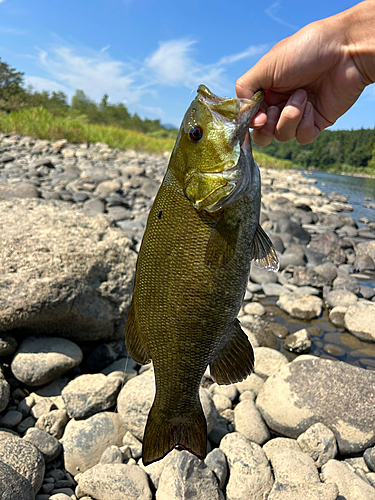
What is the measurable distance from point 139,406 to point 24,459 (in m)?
1.21

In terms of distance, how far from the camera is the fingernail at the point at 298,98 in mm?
2840

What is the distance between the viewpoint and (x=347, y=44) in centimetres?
281

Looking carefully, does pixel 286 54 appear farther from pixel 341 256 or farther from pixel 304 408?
pixel 341 256

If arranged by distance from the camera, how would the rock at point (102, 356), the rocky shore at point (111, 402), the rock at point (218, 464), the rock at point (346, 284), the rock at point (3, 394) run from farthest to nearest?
the rock at point (346, 284), the rock at point (102, 356), the rock at point (3, 394), the rock at point (218, 464), the rocky shore at point (111, 402)

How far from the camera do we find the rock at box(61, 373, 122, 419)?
165 inches

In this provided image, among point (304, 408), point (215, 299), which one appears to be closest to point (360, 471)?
point (304, 408)

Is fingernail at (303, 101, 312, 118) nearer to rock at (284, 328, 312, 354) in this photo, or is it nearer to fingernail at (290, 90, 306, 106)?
fingernail at (290, 90, 306, 106)

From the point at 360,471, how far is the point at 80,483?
295 cm

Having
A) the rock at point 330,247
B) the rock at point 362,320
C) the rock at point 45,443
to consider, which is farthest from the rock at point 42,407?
the rock at point 330,247

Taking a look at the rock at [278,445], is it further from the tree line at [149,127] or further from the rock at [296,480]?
the tree line at [149,127]

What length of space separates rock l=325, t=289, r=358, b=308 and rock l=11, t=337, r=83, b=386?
5.61 meters

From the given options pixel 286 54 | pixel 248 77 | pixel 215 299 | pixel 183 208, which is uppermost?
pixel 286 54

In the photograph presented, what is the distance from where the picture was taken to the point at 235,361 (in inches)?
83.4

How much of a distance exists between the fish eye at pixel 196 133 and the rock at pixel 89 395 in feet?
11.2
